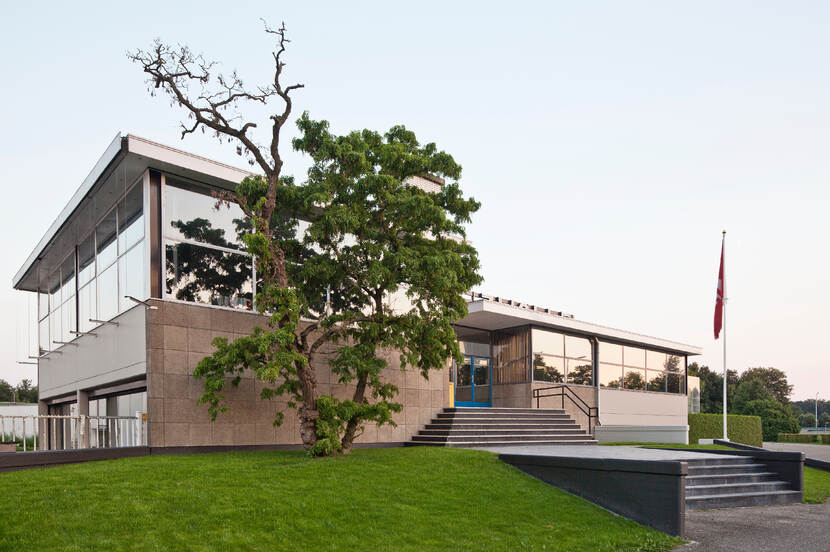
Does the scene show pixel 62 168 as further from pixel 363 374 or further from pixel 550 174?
pixel 550 174

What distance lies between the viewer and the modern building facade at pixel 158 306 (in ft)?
42.0

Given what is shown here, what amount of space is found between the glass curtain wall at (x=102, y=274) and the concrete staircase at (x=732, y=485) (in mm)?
11073

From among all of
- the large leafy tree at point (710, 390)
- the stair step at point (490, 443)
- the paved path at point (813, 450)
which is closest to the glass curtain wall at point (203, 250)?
the stair step at point (490, 443)

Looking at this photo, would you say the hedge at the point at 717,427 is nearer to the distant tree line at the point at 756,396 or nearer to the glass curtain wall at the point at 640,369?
the glass curtain wall at the point at 640,369

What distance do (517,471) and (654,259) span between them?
19139mm

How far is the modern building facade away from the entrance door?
7.59 feet

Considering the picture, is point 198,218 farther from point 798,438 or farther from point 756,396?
point 756,396

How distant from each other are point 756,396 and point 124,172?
7143 centimetres

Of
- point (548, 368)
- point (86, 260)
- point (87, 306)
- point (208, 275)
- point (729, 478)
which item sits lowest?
point (729, 478)

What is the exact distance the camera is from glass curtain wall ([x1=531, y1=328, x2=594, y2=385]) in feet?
77.5

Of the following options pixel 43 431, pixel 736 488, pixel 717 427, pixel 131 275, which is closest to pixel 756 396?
pixel 717 427

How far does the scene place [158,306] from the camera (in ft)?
41.7

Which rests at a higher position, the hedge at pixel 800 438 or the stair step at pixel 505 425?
the stair step at pixel 505 425

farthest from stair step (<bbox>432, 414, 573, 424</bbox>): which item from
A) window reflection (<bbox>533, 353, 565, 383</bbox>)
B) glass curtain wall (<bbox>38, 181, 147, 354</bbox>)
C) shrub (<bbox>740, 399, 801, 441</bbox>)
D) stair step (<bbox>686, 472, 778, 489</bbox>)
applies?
shrub (<bbox>740, 399, 801, 441</bbox>)
